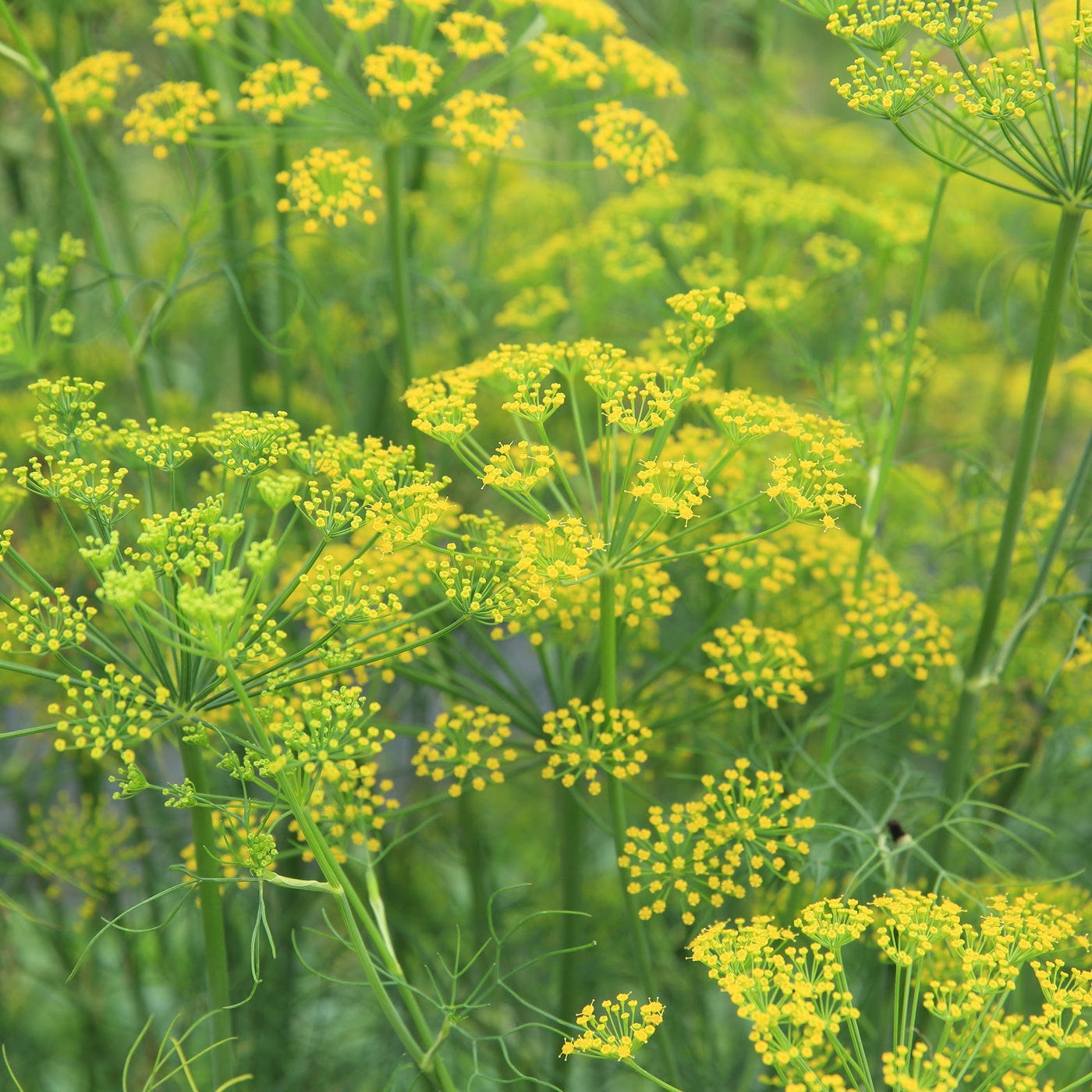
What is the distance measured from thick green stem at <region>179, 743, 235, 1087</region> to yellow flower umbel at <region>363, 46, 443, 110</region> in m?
1.00

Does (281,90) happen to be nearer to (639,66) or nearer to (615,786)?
(639,66)

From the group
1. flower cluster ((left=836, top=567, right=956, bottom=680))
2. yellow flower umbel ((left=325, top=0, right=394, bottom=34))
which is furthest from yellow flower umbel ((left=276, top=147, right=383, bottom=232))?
flower cluster ((left=836, top=567, right=956, bottom=680))

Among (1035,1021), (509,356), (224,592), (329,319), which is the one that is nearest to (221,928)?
(224,592)

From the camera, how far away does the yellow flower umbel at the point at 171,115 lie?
180 cm

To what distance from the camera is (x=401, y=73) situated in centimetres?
176

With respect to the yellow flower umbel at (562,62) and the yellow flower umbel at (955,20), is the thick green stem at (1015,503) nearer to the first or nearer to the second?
the yellow flower umbel at (955,20)

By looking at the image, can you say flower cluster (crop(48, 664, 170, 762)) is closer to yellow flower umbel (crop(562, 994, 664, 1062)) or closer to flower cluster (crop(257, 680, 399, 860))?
flower cluster (crop(257, 680, 399, 860))

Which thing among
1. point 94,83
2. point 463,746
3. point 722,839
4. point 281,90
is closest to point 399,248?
point 281,90

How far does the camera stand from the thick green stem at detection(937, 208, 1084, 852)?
4.80 feet

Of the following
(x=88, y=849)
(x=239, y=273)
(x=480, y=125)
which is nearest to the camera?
(x=480, y=125)

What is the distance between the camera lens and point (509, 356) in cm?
156

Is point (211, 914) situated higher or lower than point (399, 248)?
lower

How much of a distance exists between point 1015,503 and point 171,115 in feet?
4.90

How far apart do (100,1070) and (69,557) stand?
1163mm
